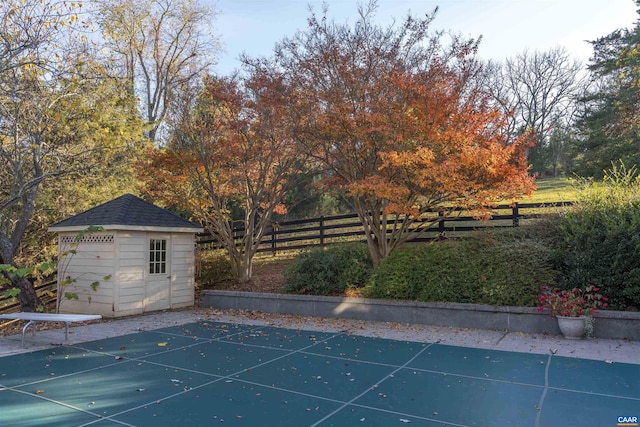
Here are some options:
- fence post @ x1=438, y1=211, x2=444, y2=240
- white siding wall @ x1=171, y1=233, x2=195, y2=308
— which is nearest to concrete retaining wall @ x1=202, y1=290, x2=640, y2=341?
white siding wall @ x1=171, y1=233, x2=195, y2=308

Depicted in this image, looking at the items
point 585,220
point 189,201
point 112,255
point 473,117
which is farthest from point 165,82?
point 585,220

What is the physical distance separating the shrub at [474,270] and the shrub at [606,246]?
34 centimetres

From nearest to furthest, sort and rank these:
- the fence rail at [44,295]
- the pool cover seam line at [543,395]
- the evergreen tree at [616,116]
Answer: the pool cover seam line at [543,395] → the fence rail at [44,295] → the evergreen tree at [616,116]

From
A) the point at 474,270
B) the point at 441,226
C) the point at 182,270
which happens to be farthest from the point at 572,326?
the point at 182,270

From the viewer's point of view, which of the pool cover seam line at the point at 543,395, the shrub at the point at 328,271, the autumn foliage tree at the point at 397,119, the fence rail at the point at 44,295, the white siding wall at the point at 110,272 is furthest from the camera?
the fence rail at the point at 44,295

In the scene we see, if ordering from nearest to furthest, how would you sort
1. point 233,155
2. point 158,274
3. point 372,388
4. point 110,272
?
point 372,388, point 110,272, point 158,274, point 233,155

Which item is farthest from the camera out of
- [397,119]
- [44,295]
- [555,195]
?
[555,195]

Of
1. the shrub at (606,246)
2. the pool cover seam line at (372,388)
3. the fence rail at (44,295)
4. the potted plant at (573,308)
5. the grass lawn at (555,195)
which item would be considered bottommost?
the fence rail at (44,295)

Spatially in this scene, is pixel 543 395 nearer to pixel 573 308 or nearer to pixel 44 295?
pixel 573 308

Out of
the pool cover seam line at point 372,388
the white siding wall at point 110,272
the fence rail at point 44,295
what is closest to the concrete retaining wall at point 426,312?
the pool cover seam line at point 372,388

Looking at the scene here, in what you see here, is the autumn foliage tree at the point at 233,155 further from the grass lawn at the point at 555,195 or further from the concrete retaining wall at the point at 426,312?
the grass lawn at the point at 555,195

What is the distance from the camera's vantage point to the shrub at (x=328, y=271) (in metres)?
8.95

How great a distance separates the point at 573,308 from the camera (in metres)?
6.26

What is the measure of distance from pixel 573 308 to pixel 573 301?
0.34 feet
